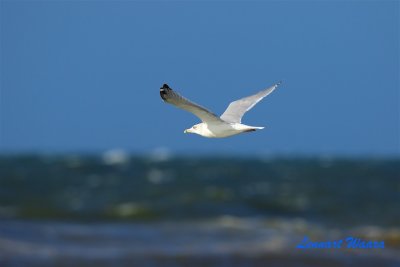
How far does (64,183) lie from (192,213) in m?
8.41

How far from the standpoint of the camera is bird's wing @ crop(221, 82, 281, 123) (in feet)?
25.5

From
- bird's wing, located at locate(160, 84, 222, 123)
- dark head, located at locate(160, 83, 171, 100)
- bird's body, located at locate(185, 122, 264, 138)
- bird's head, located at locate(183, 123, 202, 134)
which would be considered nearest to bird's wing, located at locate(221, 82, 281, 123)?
bird's head, located at locate(183, 123, 202, 134)

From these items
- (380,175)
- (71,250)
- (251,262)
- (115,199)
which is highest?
(380,175)

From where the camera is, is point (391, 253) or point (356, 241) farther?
point (356, 241)

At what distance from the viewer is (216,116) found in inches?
254

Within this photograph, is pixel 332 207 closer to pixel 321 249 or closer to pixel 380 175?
pixel 321 249

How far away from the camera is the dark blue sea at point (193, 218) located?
1234cm

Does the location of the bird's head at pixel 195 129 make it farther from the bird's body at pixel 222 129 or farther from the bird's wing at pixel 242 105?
the bird's wing at pixel 242 105

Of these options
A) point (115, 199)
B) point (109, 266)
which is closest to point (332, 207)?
point (115, 199)

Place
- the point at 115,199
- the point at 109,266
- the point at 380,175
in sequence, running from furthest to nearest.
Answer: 1. the point at 380,175
2. the point at 115,199
3. the point at 109,266

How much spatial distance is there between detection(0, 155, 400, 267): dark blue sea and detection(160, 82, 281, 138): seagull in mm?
4557

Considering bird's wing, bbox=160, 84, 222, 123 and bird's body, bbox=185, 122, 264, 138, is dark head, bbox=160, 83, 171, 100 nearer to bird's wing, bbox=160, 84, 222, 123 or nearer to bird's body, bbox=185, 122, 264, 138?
bird's wing, bbox=160, 84, 222, 123

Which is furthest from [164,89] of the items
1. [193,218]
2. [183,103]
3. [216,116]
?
[193,218]

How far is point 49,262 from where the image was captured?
39.1 ft
